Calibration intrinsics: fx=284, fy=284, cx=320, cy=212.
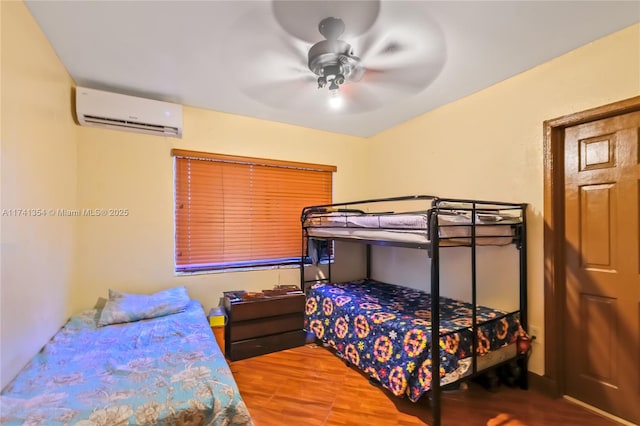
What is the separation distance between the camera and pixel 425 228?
5.49 feet

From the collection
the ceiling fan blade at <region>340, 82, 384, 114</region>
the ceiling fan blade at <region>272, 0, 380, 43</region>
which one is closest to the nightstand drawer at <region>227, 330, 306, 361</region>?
the ceiling fan blade at <region>340, 82, 384, 114</region>

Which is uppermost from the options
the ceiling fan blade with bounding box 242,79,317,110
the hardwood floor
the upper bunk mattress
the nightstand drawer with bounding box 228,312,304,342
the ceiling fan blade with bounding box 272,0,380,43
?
the ceiling fan blade with bounding box 272,0,380,43

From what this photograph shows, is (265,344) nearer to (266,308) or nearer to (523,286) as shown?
(266,308)

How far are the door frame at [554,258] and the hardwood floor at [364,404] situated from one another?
0.22 metres

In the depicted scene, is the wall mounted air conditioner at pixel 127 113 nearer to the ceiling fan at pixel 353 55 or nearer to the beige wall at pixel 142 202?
the beige wall at pixel 142 202

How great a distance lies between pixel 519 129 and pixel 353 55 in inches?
56.0

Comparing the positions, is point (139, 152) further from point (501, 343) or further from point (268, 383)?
point (501, 343)

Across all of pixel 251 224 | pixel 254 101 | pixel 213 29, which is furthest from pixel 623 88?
pixel 251 224

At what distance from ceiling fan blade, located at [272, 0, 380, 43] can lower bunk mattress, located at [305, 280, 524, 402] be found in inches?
72.8

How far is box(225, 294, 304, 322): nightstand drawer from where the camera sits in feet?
8.42

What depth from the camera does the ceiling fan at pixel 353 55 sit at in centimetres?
154

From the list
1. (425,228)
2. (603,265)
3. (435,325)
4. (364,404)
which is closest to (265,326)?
(364,404)

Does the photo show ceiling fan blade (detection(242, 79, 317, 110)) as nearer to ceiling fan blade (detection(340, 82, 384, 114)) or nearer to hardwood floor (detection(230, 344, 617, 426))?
ceiling fan blade (detection(340, 82, 384, 114))

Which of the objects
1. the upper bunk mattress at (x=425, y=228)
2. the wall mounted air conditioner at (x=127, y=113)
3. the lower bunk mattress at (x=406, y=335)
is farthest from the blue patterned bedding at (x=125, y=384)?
the wall mounted air conditioner at (x=127, y=113)
